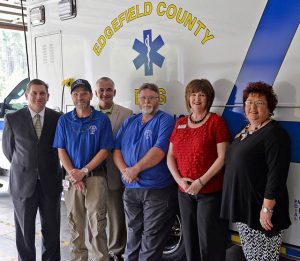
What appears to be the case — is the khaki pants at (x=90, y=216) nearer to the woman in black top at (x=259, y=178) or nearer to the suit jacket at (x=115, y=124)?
the suit jacket at (x=115, y=124)

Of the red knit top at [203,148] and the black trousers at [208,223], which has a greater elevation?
the red knit top at [203,148]

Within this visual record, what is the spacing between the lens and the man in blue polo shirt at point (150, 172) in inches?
113

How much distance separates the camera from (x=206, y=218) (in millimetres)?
2598

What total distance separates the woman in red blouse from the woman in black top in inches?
6.2

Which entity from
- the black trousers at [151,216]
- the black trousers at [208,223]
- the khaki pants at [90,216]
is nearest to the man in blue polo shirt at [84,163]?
the khaki pants at [90,216]

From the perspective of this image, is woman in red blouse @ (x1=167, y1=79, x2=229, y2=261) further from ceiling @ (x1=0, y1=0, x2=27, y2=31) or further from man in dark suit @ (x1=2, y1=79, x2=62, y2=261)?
ceiling @ (x1=0, y1=0, x2=27, y2=31)

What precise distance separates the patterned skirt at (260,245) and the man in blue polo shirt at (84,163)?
47.5 inches

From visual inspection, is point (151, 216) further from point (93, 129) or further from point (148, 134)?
point (93, 129)

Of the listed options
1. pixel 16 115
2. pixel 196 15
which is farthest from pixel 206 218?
pixel 16 115

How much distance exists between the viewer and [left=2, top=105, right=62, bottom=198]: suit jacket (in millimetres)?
3145

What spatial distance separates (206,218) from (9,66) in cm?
641

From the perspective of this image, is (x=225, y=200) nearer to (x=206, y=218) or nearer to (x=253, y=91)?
(x=206, y=218)

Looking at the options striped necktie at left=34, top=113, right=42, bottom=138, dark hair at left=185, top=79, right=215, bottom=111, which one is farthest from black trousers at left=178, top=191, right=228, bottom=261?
striped necktie at left=34, top=113, right=42, bottom=138

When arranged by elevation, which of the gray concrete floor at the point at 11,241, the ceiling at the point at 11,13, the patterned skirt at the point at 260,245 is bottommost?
the gray concrete floor at the point at 11,241
